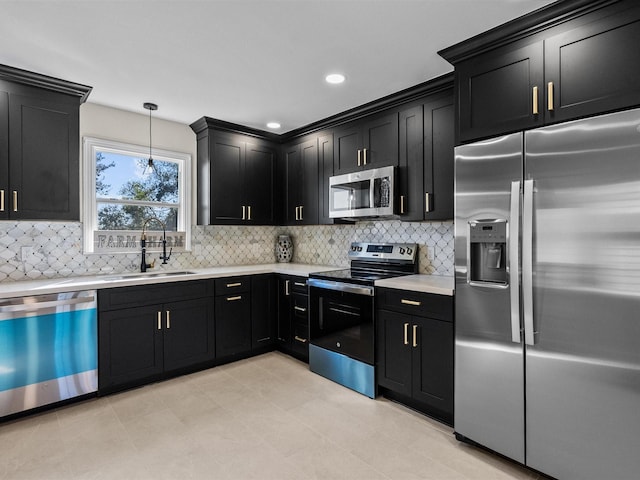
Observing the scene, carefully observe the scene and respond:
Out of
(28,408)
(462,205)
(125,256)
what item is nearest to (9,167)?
(125,256)

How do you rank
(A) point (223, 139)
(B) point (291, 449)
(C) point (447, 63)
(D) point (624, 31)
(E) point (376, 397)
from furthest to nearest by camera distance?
(A) point (223, 139) < (E) point (376, 397) < (C) point (447, 63) < (B) point (291, 449) < (D) point (624, 31)

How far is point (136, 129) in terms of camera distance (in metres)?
3.65

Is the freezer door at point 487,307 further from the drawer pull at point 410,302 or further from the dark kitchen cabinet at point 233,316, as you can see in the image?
the dark kitchen cabinet at point 233,316

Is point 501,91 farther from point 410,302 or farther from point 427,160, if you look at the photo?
point 410,302

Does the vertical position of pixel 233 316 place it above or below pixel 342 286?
below

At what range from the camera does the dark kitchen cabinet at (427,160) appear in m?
2.80

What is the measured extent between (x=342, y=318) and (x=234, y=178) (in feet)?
6.72

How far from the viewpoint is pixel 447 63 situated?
254cm

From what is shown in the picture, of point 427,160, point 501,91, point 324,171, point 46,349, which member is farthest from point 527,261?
point 46,349

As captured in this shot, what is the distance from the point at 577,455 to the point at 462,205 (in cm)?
145

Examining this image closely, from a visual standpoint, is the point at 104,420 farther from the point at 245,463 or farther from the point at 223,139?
the point at 223,139

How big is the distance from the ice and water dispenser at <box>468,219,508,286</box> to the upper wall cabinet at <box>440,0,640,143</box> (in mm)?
566

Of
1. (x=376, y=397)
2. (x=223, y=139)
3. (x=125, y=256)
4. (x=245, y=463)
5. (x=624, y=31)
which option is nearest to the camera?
(x=624, y=31)

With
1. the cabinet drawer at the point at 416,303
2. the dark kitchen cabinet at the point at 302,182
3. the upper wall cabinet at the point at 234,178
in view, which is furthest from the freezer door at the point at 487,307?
the upper wall cabinet at the point at 234,178
